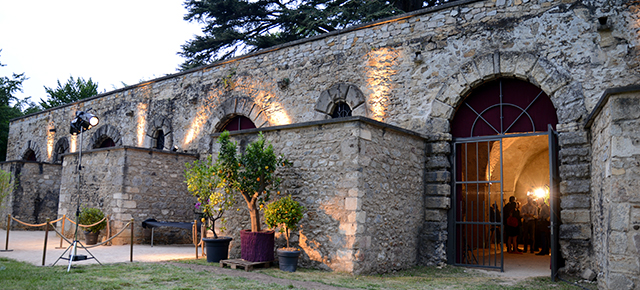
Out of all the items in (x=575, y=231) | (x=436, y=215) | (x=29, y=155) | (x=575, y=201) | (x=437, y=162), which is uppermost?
(x=29, y=155)

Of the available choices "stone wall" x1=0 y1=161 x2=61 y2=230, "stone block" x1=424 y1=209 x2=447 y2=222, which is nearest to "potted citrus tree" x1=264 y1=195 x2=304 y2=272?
"stone block" x1=424 y1=209 x2=447 y2=222

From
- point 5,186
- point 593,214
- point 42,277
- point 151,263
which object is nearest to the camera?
point 42,277

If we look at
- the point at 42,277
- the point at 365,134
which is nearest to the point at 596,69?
the point at 365,134

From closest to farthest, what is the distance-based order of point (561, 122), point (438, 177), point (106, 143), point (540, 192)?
point (561, 122) → point (438, 177) → point (540, 192) → point (106, 143)

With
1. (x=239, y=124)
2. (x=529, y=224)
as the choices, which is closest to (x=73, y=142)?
(x=239, y=124)

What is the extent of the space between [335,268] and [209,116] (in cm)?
713

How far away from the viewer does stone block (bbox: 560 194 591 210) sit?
7.12 m

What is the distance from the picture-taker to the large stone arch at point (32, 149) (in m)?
19.7

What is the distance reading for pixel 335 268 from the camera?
23.5 ft

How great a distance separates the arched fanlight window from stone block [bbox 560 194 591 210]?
14.8 feet

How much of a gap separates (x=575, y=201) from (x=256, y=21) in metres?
13.8

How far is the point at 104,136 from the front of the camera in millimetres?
16359

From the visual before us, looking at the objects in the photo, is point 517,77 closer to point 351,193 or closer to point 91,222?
point 351,193

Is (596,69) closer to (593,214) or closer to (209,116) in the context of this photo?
(593,214)
